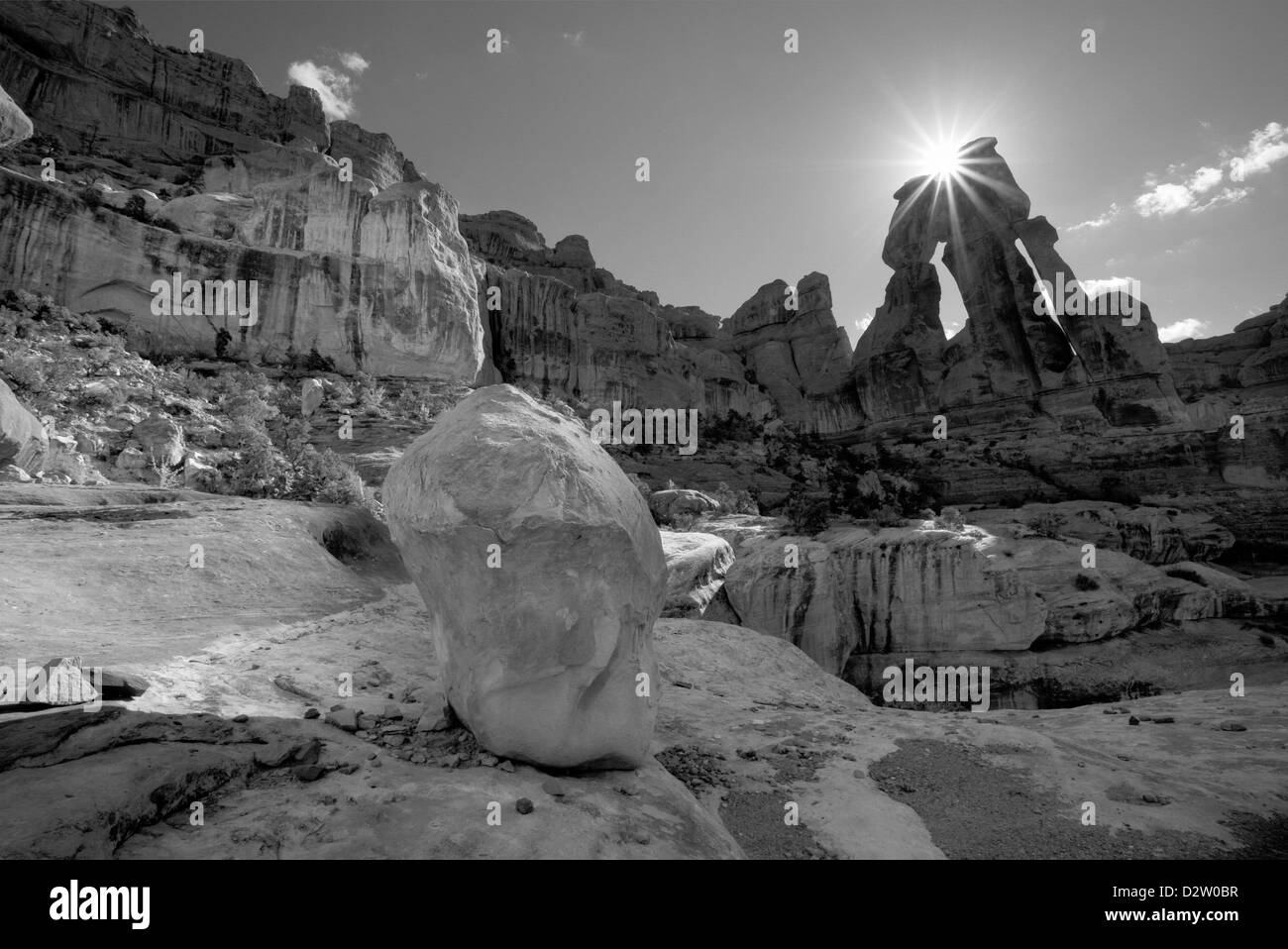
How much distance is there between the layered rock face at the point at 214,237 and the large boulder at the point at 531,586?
112ft

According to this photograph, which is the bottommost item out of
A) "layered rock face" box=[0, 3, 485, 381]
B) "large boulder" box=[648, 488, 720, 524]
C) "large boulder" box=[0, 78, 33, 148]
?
"large boulder" box=[648, 488, 720, 524]

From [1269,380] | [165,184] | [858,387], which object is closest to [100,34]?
[165,184]

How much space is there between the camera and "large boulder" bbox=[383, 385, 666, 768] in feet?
16.0

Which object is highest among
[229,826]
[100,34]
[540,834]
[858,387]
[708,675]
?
[100,34]

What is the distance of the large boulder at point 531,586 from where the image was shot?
4879mm

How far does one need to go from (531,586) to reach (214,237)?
4522 centimetres

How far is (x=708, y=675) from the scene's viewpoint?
456 inches

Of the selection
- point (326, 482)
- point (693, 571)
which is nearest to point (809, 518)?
point (693, 571)

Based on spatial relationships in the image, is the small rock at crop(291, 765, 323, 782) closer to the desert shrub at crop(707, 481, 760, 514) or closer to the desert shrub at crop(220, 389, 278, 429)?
the desert shrub at crop(220, 389, 278, 429)

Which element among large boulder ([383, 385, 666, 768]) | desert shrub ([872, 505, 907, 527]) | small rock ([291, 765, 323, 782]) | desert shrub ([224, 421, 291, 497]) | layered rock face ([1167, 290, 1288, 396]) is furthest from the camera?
layered rock face ([1167, 290, 1288, 396])

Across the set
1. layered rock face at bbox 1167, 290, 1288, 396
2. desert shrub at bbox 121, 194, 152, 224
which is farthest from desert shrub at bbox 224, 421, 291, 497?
layered rock face at bbox 1167, 290, 1288, 396

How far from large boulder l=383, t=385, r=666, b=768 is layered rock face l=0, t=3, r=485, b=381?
112ft
